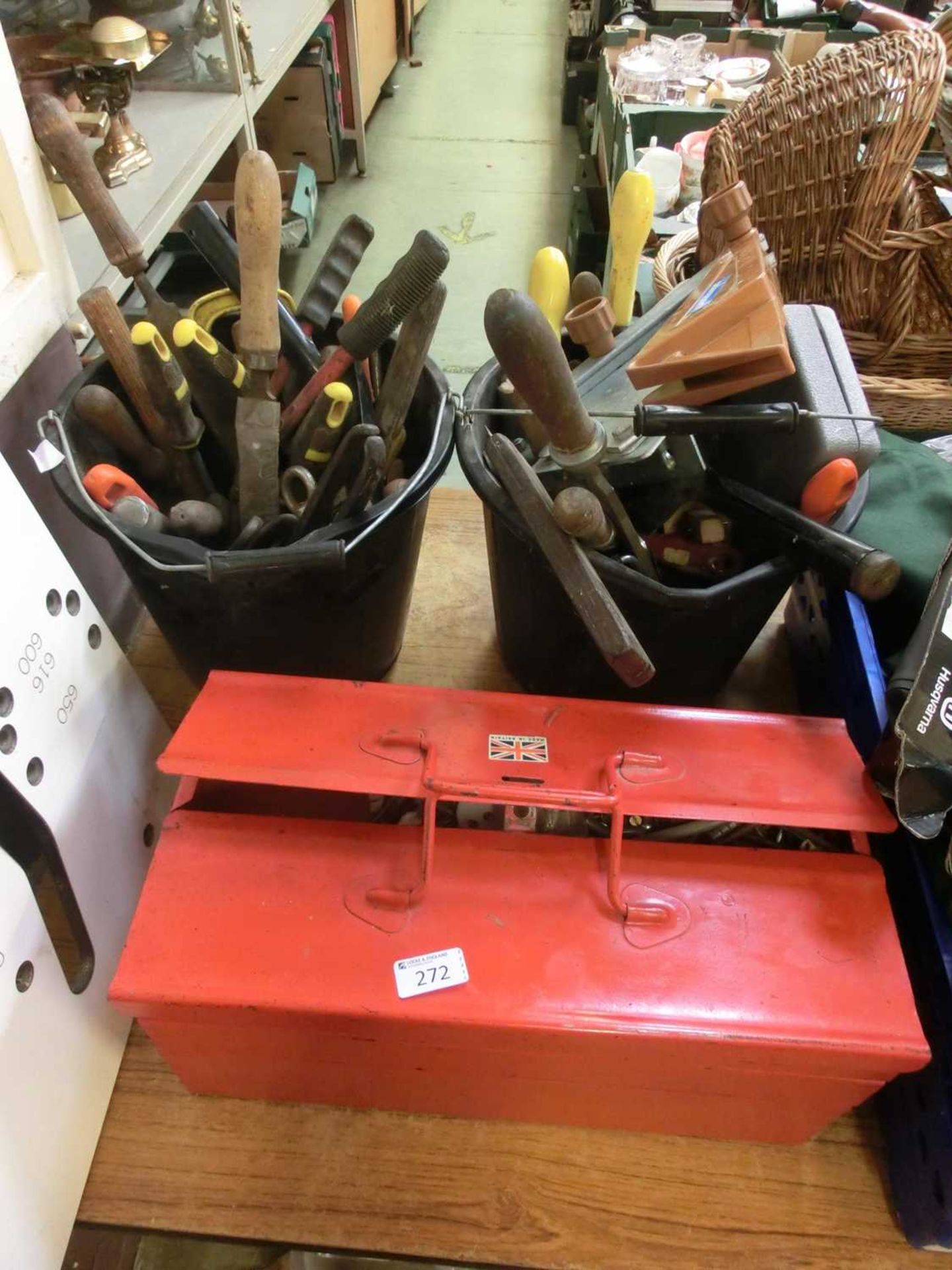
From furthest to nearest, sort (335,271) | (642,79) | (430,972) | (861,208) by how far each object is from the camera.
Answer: (642,79) → (861,208) → (335,271) → (430,972)

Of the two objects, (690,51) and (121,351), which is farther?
(690,51)

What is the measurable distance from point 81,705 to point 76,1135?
24 cm

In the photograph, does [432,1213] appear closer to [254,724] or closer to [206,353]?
[254,724]

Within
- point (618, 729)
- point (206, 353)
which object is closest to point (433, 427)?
point (206, 353)

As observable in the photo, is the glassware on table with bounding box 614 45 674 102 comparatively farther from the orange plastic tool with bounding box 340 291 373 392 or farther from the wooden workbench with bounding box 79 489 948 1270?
the wooden workbench with bounding box 79 489 948 1270

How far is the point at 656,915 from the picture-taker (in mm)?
424

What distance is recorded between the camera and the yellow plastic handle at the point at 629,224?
1.92ft

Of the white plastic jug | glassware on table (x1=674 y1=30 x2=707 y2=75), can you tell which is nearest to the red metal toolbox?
the white plastic jug

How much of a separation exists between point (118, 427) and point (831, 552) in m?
0.45

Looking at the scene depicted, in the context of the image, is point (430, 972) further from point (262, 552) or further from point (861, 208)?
point (861, 208)

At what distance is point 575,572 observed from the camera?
1.50 feet

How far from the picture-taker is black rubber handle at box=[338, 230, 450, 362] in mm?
491

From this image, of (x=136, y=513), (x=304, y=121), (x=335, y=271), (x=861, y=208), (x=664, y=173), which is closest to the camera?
(x=136, y=513)

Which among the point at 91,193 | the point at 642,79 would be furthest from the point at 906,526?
the point at 642,79
